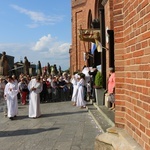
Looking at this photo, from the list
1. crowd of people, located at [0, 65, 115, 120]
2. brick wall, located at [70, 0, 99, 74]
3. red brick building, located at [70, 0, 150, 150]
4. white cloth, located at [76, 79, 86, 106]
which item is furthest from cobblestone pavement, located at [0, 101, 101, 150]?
brick wall, located at [70, 0, 99, 74]

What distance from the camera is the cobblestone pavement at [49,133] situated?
7.92 meters

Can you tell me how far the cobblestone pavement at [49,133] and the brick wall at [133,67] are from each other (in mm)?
3774

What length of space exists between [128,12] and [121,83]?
3.12 ft

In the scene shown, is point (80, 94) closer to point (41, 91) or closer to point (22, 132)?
point (41, 91)

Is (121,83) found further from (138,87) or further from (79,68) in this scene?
(79,68)

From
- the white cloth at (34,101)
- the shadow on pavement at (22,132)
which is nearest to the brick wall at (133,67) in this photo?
the shadow on pavement at (22,132)

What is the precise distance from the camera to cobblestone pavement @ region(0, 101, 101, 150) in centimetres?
792

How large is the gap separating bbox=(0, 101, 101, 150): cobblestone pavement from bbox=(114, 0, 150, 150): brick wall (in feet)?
12.4

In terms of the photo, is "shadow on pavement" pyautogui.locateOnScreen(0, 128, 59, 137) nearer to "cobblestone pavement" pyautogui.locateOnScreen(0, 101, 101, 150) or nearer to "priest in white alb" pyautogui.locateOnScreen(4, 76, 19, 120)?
"cobblestone pavement" pyautogui.locateOnScreen(0, 101, 101, 150)

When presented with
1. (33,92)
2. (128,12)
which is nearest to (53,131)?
(33,92)

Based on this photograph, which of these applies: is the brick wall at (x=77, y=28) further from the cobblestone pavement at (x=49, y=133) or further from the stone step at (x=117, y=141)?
the stone step at (x=117, y=141)

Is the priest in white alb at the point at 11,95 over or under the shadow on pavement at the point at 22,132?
over

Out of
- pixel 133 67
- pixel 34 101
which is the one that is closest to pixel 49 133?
pixel 34 101

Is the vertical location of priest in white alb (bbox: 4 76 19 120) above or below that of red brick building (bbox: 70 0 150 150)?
below
